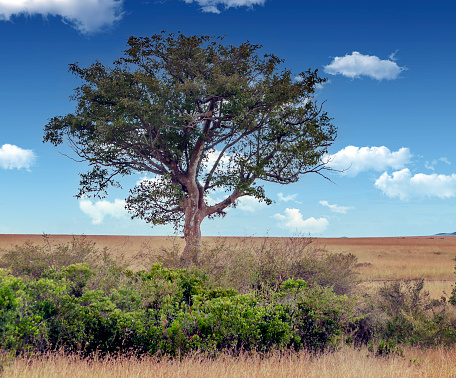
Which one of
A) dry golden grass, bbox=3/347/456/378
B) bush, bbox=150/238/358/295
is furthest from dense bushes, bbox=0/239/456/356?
bush, bbox=150/238/358/295

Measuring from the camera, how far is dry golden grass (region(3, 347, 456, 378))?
7.30 m

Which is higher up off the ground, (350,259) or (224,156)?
(224,156)

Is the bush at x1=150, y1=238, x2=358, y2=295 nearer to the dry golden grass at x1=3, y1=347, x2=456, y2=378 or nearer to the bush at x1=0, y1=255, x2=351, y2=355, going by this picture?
the bush at x1=0, y1=255, x2=351, y2=355

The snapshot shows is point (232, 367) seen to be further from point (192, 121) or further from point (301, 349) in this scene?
point (192, 121)

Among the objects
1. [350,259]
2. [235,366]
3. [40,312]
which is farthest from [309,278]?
[40,312]

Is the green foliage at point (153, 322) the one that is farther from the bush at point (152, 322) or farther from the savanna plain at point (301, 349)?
the savanna plain at point (301, 349)

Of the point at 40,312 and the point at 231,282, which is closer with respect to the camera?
the point at 40,312

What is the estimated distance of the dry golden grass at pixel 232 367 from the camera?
7301 millimetres

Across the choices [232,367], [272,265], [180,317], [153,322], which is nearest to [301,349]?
[232,367]

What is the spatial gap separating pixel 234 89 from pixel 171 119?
10.9ft

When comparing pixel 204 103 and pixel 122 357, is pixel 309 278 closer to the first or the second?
pixel 122 357

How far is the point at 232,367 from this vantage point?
24.8 ft

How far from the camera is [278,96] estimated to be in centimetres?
2089

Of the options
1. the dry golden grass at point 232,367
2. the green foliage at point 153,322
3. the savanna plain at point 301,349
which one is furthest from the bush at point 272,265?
the dry golden grass at point 232,367
